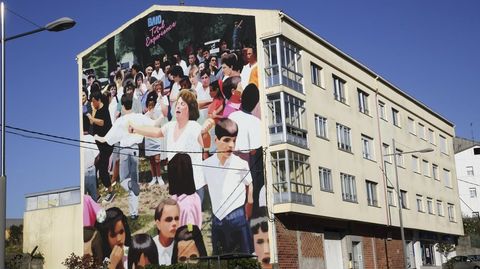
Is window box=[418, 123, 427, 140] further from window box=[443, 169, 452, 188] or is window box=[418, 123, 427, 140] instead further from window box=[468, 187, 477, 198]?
window box=[468, 187, 477, 198]

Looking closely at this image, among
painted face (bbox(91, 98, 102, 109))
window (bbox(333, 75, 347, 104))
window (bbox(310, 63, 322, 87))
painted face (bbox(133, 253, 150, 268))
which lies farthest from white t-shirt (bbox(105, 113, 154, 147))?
window (bbox(333, 75, 347, 104))

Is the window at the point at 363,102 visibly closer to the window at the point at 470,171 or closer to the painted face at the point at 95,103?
the painted face at the point at 95,103

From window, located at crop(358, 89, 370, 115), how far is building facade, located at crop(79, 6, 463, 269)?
7cm

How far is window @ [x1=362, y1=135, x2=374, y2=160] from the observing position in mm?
41416

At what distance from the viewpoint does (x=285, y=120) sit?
107ft

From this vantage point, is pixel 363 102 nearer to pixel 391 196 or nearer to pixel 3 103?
pixel 391 196

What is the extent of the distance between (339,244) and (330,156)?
5216 mm

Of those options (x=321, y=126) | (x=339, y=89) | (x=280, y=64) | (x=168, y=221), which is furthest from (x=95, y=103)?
(x=339, y=89)

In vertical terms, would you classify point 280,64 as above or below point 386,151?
above

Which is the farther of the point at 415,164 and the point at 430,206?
the point at 430,206

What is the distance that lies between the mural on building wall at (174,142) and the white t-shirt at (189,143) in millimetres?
54

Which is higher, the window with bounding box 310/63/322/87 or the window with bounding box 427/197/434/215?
the window with bounding box 310/63/322/87

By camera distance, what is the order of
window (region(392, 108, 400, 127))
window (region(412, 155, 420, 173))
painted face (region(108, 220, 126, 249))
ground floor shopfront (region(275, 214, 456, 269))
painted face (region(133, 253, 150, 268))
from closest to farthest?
ground floor shopfront (region(275, 214, 456, 269)) → painted face (region(133, 253, 150, 268)) → painted face (region(108, 220, 126, 249)) → window (region(392, 108, 400, 127)) → window (region(412, 155, 420, 173))

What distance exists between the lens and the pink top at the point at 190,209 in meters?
34.3
